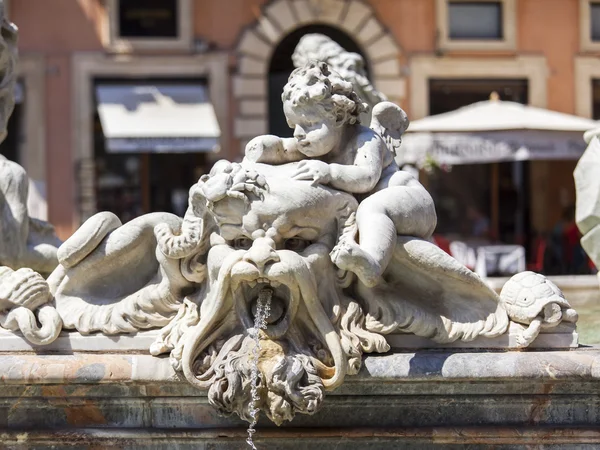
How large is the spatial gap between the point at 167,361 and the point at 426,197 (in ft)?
3.37

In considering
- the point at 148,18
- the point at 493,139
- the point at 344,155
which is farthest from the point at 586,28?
the point at 344,155

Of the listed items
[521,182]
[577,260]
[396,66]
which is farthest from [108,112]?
[577,260]

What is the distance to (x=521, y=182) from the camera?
83.7 feet

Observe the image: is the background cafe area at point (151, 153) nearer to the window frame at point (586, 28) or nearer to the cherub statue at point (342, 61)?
the window frame at point (586, 28)

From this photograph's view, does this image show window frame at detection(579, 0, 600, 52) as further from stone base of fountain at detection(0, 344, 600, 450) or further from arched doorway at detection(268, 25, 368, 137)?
stone base of fountain at detection(0, 344, 600, 450)

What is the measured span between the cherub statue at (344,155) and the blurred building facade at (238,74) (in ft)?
62.8

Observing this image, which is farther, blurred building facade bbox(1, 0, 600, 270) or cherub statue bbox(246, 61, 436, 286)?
blurred building facade bbox(1, 0, 600, 270)

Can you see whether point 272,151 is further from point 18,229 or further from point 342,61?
point 342,61

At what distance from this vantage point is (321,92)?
15.1 feet

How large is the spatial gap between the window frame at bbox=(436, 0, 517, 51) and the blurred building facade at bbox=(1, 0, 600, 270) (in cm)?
3

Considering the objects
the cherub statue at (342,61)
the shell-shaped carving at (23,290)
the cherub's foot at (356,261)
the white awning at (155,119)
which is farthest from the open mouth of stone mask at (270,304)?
the white awning at (155,119)

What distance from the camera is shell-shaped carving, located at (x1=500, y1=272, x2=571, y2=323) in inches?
181

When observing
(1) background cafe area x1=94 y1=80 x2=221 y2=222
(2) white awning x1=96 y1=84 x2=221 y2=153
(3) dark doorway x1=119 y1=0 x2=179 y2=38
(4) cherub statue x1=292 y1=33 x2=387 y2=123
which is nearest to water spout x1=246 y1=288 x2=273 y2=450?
(4) cherub statue x1=292 y1=33 x2=387 y2=123

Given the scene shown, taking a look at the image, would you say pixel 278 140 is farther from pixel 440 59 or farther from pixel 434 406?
pixel 440 59
